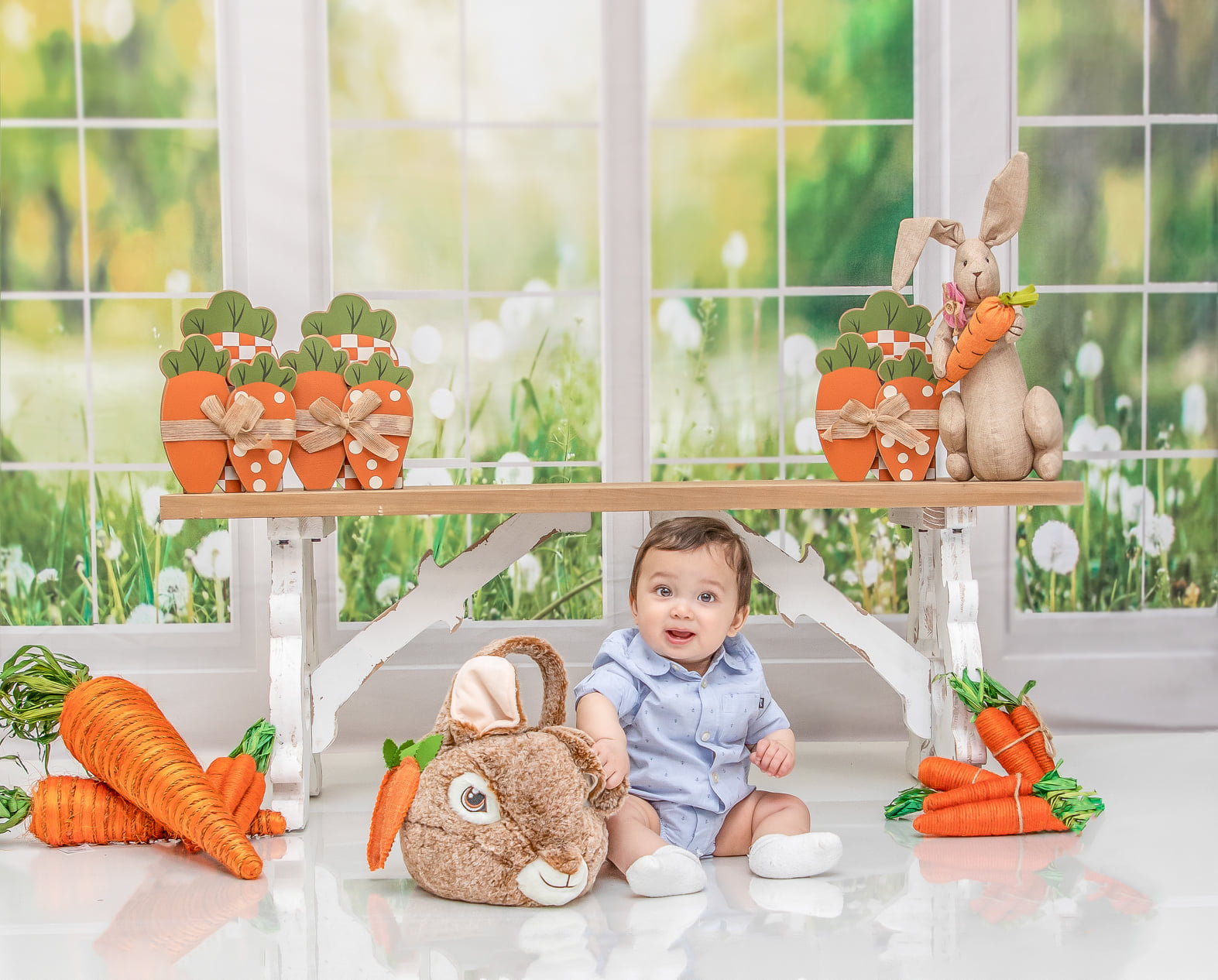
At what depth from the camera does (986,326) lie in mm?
1737

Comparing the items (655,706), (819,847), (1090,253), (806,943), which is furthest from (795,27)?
(806,943)

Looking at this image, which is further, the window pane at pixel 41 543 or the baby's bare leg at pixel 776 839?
the window pane at pixel 41 543

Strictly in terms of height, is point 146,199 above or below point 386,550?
above

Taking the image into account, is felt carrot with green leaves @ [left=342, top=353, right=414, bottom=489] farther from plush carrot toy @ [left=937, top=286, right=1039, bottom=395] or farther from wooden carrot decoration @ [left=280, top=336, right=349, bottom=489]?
plush carrot toy @ [left=937, top=286, right=1039, bottom=395]

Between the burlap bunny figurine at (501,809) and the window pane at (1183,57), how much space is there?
189 centimetres

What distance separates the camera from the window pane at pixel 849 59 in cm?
228

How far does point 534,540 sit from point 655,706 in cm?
42

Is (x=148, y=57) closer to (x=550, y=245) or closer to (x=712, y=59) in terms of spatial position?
(x=550, y=245)

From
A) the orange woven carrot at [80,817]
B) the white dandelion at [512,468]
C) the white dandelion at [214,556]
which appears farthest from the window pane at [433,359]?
the orange woven carrot at [80,817]

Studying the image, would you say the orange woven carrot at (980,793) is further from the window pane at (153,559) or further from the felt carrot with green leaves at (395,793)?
the window pane at (153,559)

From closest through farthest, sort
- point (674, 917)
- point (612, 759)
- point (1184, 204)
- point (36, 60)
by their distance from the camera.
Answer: point (674, 917), point (612, 759), point (36, 60), point (1184, 204)

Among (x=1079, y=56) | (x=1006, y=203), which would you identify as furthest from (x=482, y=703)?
(x=1079, y=56)

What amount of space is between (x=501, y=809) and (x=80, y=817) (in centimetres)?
71

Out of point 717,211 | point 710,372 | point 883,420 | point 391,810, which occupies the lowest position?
point 391,810
